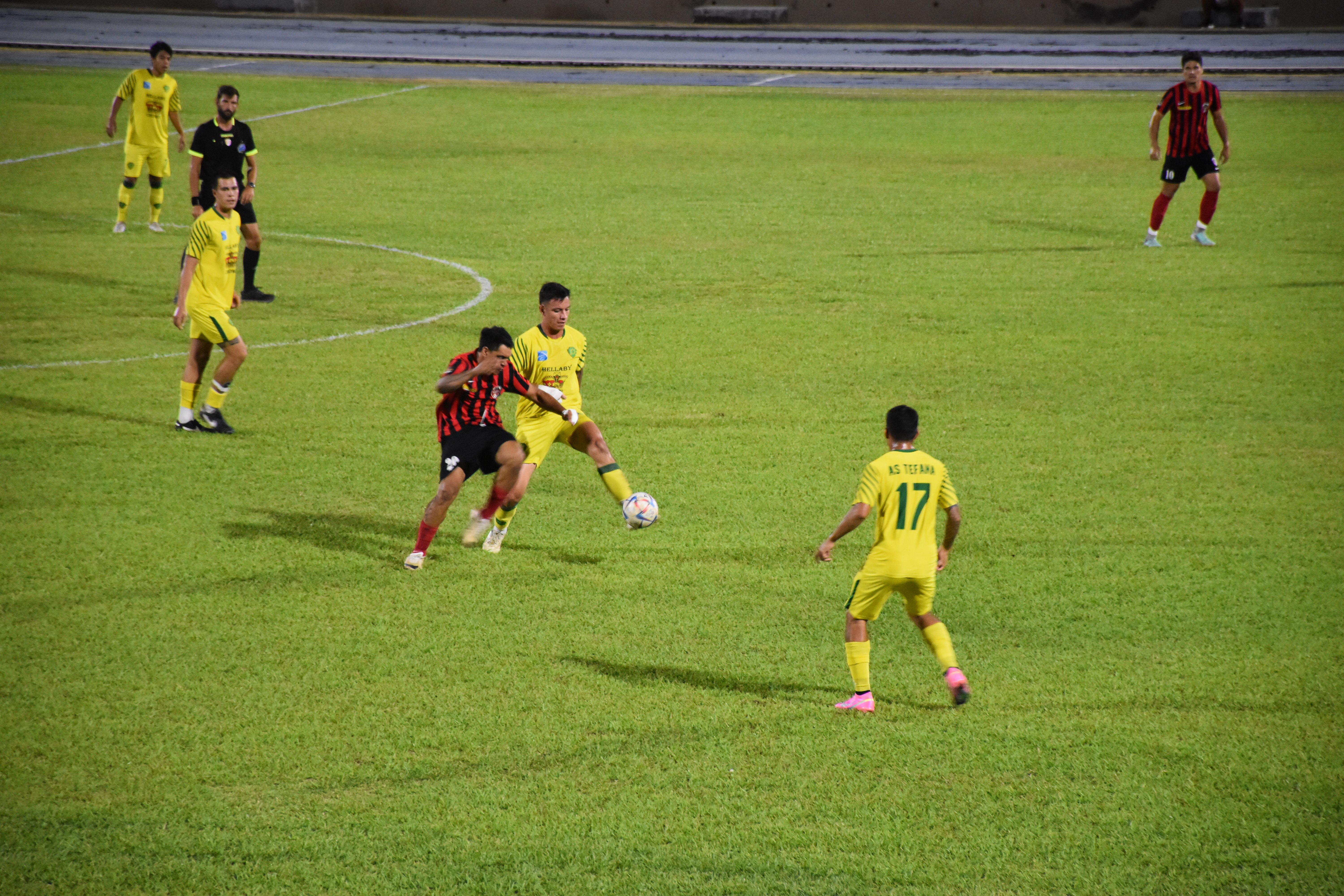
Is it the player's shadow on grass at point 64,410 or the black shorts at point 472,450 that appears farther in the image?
the player's shadow on grass at point 64,410

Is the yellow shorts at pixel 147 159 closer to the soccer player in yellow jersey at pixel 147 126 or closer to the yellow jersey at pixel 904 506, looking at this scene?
the soccer player in yellow jersey at pixel 147 126

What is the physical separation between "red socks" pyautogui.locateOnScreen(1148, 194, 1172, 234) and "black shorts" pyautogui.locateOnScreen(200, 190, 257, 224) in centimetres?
1411

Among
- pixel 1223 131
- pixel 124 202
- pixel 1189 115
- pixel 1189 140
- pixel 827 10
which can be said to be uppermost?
pixel 827 10

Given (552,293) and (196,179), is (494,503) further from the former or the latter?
(196,179)

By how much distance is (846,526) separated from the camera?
23.5 feet

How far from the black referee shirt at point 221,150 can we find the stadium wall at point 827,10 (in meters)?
44.1

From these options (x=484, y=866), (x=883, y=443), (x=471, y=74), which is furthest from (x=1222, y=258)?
(x=471, y=74)

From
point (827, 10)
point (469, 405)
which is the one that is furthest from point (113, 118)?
point (827, 10)

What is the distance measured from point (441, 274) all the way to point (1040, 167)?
50.1ft

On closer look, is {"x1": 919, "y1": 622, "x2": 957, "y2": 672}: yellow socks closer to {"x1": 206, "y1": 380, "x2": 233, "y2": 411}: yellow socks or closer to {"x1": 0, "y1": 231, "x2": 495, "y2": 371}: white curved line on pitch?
{"x1": 206, "y1": 380, "x2": 233, "y2": 411}: yellow socks

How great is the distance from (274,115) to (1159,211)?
913 inches

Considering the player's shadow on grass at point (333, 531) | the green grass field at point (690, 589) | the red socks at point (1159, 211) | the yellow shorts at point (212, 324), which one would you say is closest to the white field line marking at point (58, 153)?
the green grass field at point (690, 589)

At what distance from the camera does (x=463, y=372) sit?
29.9 feet

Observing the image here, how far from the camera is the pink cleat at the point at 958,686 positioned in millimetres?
7160
